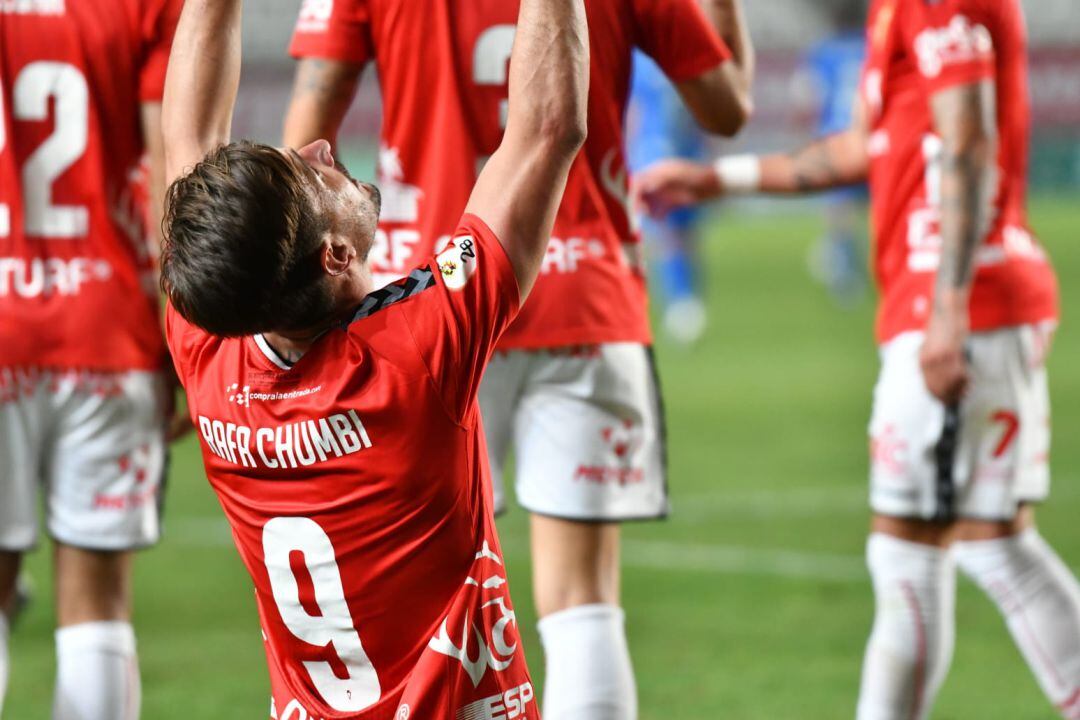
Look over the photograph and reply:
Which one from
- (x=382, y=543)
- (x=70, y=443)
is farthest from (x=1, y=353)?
(x=382, y=543)

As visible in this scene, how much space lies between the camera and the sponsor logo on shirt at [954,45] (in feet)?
12.6

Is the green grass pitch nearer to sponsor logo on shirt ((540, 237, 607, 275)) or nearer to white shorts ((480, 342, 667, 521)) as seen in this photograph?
white shorts ((480, 342, 667, 521))

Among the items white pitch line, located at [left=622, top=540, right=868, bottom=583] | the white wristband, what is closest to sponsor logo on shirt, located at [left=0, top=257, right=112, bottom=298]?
the white wristband

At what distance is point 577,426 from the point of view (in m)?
3.54

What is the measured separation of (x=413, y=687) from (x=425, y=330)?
1.76 ft

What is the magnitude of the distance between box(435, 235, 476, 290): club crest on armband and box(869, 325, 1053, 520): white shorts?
6.16ft

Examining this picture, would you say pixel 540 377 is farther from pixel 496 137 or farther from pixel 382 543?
pixel 382 543

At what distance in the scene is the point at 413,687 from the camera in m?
2.51

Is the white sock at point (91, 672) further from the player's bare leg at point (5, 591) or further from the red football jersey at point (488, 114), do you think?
the red football jersey at point (488, 114)

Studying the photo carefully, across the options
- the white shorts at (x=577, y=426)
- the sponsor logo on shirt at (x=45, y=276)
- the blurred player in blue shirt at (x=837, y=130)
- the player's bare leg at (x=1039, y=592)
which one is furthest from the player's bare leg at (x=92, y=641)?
the blurred player in blue shirt at (x=837, y=130)

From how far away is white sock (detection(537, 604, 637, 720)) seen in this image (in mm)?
3467

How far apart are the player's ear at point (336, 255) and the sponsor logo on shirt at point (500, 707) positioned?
0.68 meters

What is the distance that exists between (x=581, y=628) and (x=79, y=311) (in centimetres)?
126

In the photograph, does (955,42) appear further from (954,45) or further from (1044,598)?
(1044,598)
